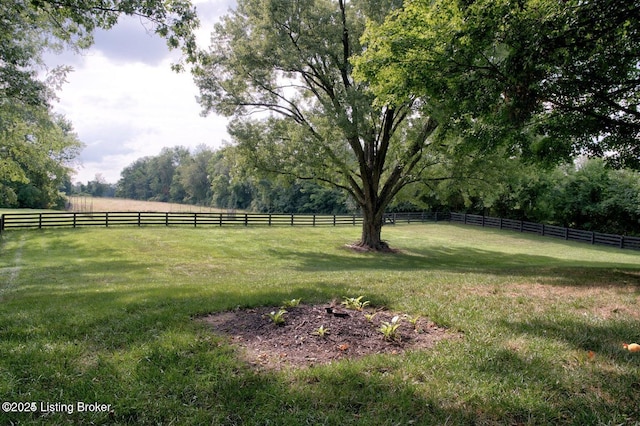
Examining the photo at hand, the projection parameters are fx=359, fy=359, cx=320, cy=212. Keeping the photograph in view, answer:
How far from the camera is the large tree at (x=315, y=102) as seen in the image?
1590cm

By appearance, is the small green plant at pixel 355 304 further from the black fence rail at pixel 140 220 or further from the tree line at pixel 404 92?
the black fence rail at pixel 140 220

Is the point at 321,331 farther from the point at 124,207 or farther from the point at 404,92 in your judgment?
the point at 124,207

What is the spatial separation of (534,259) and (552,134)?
485 inches

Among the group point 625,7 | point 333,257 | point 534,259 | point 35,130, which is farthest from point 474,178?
point 35,130

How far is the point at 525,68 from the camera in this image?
20.3 feet

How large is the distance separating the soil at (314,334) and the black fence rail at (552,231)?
3229cm

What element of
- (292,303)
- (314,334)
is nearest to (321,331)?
(314,334)

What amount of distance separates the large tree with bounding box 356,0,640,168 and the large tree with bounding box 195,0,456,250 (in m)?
5.72

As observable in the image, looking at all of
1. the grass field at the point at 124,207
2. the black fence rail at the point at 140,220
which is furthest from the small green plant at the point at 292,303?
the grass field at the point at 124,207

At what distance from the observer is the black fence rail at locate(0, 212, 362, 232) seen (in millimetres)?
22656

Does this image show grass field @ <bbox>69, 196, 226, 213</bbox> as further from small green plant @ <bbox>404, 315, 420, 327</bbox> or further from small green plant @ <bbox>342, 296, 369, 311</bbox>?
small green plant @ <bbox>404, 315, 420, 327</bbox>

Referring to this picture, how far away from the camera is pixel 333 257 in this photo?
701 inches

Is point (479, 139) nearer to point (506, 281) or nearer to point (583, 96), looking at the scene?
point (583, 96)

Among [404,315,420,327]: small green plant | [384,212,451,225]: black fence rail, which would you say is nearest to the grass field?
[384,212,451,225]: black fence rail
